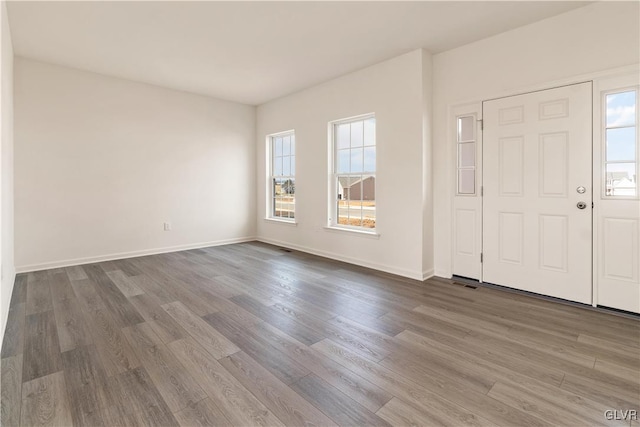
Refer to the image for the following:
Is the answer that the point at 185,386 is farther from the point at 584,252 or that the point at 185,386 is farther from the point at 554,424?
the point at 584,252

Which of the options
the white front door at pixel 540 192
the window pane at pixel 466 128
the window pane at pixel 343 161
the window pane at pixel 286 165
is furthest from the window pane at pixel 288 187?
the white front door at pixel 540 192

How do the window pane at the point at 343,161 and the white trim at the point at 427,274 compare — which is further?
the window pane at the point at 343,161

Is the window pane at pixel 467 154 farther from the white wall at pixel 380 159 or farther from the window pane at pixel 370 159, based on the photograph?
the window pane at pixel 370 159

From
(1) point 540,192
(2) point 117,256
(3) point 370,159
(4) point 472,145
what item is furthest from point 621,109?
(2) point 117,256

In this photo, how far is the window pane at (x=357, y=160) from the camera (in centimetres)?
464

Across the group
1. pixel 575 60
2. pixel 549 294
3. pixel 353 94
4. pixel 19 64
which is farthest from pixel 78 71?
pixel 549 294

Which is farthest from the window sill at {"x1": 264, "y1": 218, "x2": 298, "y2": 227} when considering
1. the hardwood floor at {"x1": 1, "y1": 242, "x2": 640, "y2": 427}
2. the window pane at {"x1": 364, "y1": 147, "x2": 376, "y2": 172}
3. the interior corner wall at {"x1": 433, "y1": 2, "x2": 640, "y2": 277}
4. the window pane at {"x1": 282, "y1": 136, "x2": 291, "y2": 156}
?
the interior corner wall at {"x1": 433, "y1": 2, "x2": 640, "y2": 277}

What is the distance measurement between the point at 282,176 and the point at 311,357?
439 cm

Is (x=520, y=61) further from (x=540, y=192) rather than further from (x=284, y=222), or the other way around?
(x=284, y=222)

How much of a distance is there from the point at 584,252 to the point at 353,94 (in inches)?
129

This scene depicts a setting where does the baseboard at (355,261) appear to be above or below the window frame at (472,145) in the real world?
below

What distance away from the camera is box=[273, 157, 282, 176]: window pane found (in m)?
6.23

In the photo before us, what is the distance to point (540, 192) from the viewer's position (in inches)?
127

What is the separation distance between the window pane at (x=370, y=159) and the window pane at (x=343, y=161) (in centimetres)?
34
